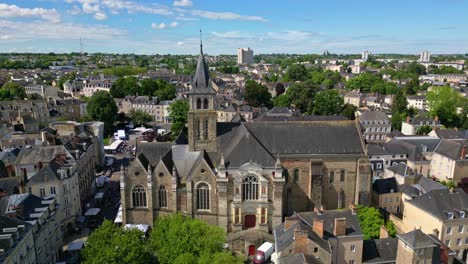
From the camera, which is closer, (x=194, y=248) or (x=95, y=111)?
(x=194, y=248)

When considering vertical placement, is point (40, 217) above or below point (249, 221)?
above

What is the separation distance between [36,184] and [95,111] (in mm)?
58690

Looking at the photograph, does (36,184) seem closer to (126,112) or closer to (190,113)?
(190,113)

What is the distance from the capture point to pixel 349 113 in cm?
12131

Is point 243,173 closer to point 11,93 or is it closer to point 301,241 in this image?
point 301,241

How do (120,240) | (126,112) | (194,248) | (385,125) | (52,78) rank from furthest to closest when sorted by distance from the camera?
1. (52,78)
2. (126,112)
3. (385,125)
4. (194,248)
5. (120,240)

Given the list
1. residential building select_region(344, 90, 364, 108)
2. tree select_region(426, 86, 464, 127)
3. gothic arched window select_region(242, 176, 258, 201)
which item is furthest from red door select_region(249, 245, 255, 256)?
residential building select_region(344, 90, 364, 108)

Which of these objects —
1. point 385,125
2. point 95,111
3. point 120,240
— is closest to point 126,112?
point 95,111

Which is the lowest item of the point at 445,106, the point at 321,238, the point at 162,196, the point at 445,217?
the point at 445,217

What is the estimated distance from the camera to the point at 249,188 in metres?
47.1

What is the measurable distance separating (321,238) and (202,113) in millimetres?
22274

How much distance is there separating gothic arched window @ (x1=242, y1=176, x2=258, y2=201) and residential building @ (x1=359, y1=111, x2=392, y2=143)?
210 feet

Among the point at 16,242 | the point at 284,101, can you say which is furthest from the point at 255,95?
the point at 16,242

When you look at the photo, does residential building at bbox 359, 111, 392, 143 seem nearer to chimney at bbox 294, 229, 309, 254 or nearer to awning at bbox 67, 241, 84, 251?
chimney at bbox 294, 229, 309, 254
